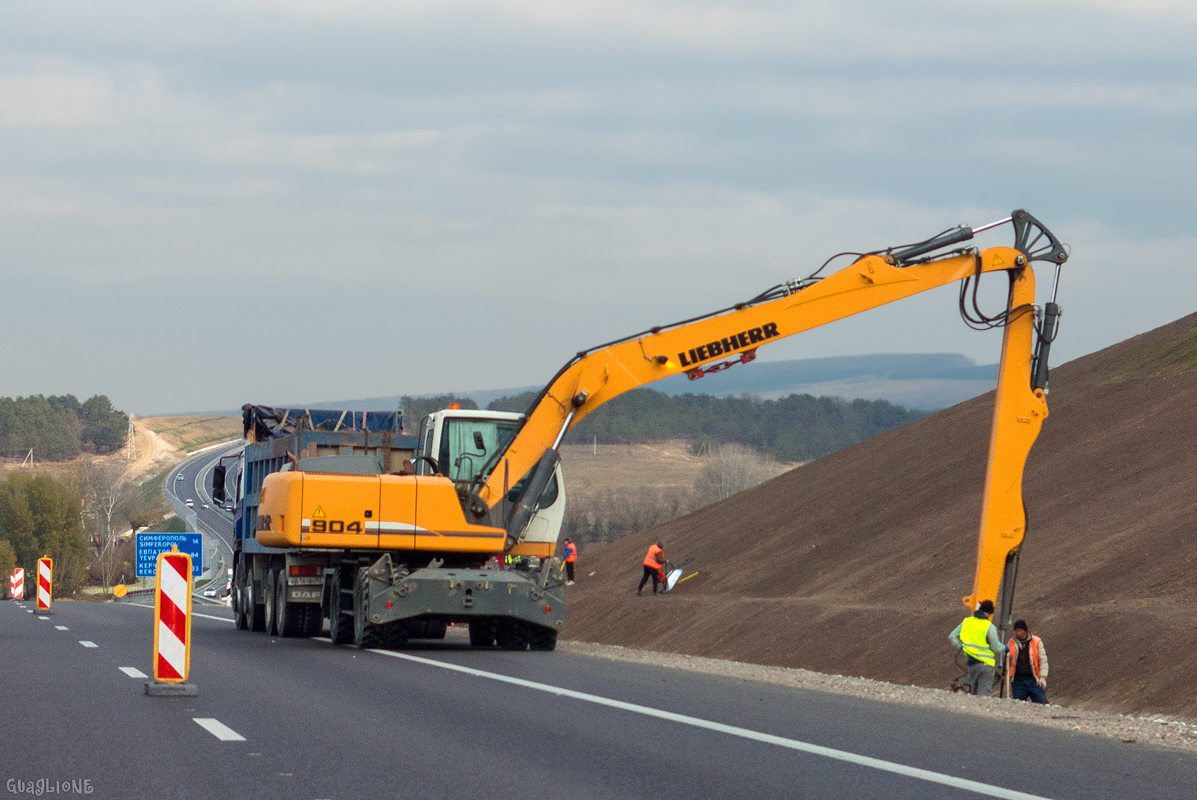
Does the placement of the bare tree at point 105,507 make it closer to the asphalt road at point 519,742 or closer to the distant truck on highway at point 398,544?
the distant truck on highway at point 398,544

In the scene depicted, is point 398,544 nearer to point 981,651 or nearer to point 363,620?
point 363,620

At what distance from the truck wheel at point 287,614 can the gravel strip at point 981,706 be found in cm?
462

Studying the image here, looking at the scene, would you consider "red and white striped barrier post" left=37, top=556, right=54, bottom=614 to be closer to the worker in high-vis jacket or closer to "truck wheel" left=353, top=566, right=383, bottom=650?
"truck wheel" left=353, top=566, right=383, bottom=650

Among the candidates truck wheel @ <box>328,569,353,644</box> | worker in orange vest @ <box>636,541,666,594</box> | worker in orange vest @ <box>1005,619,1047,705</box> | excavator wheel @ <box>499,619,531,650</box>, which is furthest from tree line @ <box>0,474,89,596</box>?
worker in orange vest @ <box>1005,619,1047,705</box>

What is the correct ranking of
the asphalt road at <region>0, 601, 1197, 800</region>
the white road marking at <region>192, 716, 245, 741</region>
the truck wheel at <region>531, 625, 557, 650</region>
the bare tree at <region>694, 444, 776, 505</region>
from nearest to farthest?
1. the asphalt road at <region>0, 601, 1197, 800</region>
2. the white road marking at <region>192, 716, 245, 741</region>
3. the truck wheel at <region>531, 625, 557, 650</region>
4. the bare tree at <region>694, 444, 776, 505</region>

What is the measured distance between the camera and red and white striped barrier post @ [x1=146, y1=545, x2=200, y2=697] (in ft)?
44.6

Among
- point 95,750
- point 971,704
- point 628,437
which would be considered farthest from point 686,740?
point 628,437

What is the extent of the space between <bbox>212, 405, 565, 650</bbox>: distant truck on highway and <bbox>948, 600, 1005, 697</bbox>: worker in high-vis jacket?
18.2 ft

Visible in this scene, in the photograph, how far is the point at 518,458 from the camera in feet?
66.8

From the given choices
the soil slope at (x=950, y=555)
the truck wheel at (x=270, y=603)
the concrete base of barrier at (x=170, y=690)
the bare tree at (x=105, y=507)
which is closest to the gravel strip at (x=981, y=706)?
the soil slope at (x=950, y=555)

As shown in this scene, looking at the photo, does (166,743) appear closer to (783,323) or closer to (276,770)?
(276,770)

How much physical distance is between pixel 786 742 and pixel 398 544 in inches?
405

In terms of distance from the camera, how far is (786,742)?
1075 centimetres

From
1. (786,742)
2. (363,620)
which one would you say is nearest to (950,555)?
(363,620)
